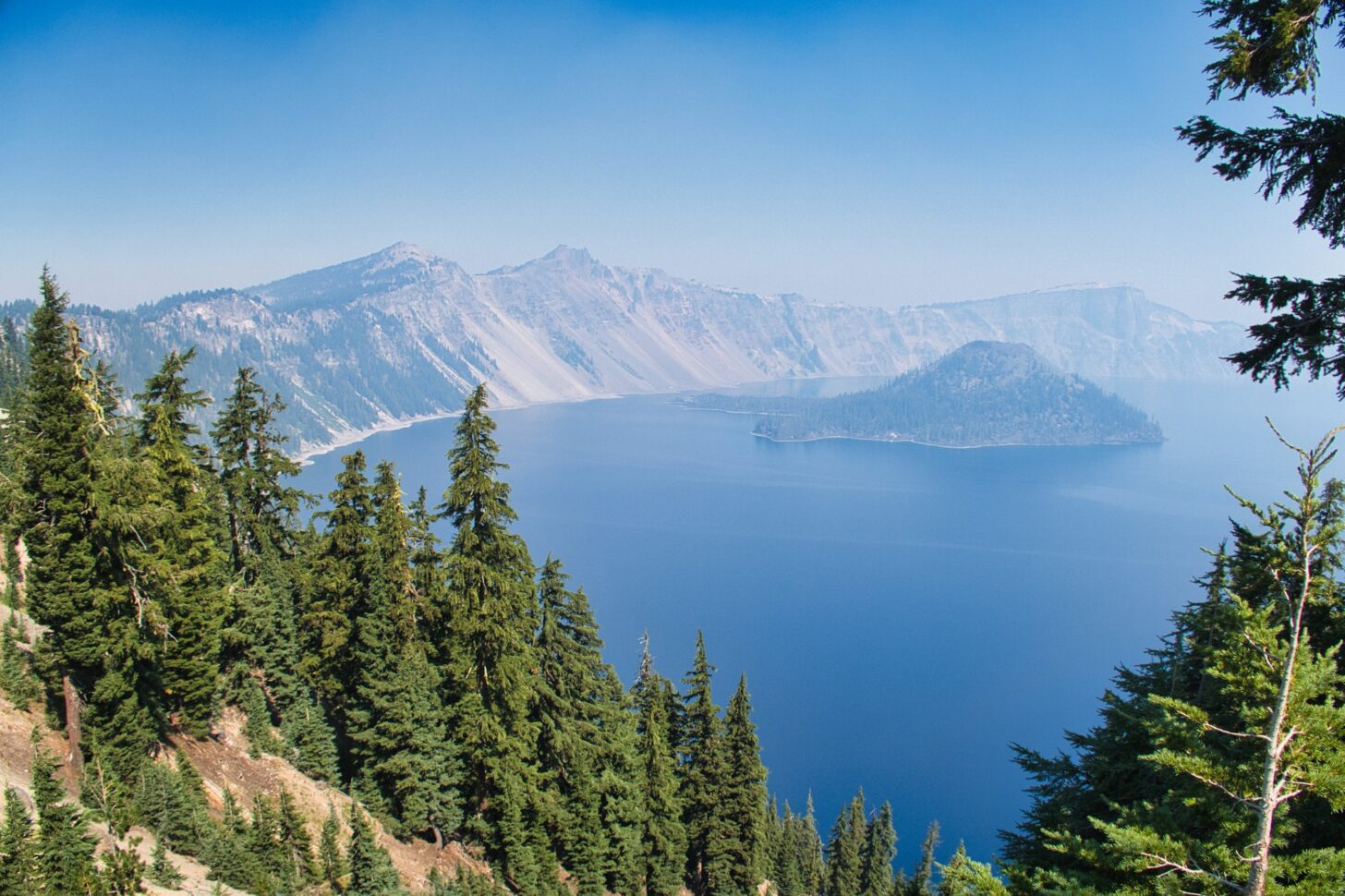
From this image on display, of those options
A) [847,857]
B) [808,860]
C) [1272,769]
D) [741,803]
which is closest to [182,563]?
[741,803]

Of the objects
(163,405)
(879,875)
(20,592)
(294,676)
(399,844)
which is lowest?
(879,875)

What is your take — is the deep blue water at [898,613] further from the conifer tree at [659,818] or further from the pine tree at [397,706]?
the pine tree at [397,706]

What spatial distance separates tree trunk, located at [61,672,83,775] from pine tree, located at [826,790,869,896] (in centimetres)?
4507

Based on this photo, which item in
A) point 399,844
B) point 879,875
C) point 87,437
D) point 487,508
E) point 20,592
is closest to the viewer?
point 87,437

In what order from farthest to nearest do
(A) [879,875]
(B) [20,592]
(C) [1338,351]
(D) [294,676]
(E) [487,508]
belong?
(A) [879,875]
(B) [20,592]
(D) [294,676]
(E) [487,508]
(C) [1338,351]

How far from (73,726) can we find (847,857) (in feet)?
151

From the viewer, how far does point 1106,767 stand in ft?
42.7

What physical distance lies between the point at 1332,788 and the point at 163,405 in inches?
1185

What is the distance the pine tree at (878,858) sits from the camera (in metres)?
51.1

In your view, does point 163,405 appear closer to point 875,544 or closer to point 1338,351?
point 1338,351

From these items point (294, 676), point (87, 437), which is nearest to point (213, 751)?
point (294, 676)

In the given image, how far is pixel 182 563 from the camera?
2320cm

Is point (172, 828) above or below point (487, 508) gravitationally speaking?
below

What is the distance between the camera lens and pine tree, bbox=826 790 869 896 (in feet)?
165
